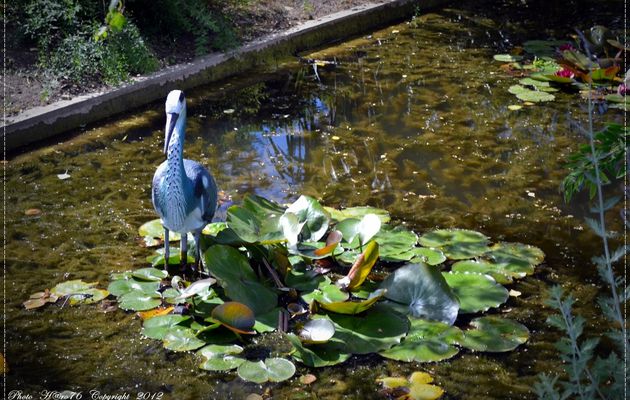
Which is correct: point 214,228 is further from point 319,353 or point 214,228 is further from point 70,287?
point 319,353

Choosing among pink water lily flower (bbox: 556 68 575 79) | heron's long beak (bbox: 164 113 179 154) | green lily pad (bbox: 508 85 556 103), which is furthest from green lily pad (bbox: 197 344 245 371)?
pink water lily flower (bbox: 556 68 575 79)

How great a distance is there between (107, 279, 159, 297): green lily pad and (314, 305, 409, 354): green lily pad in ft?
2.93

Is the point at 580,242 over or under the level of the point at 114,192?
under

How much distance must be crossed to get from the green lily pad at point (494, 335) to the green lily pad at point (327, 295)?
0.65m

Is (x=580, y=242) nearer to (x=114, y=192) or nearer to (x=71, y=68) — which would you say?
(x=114, y=192)

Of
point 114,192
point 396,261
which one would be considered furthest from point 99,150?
point 396,261

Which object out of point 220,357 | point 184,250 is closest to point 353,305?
point 220,357

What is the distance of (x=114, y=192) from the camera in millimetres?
5297

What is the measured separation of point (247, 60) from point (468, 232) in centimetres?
376

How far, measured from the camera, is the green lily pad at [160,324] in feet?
12.5

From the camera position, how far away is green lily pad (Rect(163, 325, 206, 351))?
3713 mm

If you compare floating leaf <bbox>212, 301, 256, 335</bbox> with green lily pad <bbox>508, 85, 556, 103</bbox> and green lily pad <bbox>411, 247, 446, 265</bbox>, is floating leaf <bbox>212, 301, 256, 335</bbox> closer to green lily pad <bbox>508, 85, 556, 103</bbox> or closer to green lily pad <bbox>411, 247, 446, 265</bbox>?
green lily pad <bbox>411, 247, 446, 265</bbox>

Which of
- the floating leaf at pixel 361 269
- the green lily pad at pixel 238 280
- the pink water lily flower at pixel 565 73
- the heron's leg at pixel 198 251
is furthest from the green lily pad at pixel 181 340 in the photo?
the pink water lily flower at pixel 565 73

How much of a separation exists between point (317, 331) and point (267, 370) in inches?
12.4
